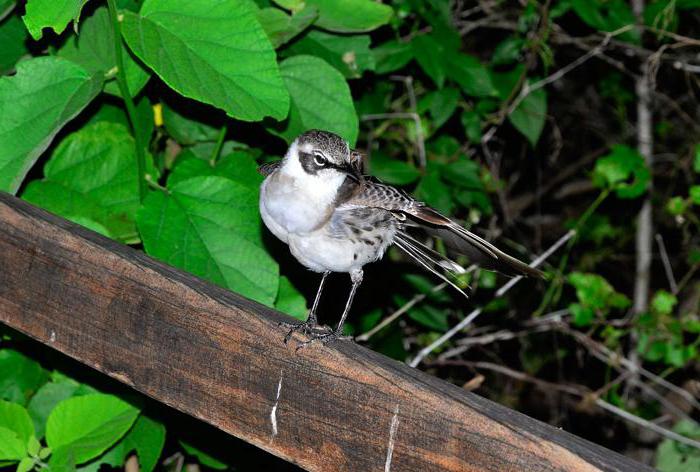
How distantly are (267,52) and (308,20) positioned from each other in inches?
14.4

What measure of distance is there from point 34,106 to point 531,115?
2.09m

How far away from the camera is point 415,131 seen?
13.2 feet

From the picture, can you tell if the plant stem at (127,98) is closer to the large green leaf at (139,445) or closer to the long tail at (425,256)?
the large green leaf at (139,445)

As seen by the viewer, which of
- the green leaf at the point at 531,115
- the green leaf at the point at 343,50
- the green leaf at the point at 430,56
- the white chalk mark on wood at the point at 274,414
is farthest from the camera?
the green leaf at the point at 531,115

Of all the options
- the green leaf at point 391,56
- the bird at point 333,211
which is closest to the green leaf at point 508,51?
the green leaf at point 391,56

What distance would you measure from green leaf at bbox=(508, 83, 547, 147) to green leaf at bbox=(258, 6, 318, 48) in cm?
128

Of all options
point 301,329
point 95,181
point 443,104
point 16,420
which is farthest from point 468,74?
point 16,420

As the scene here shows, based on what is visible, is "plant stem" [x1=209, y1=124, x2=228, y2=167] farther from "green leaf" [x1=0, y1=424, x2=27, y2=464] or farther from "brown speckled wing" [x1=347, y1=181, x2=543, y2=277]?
"green leaf" [x1=0, y1=424, x2=27, y2=464]

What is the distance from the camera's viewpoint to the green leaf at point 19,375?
285cm

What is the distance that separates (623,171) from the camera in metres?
4.13

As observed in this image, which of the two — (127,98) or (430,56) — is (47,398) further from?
(430,56)

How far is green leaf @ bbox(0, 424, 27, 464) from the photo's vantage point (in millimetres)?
2361

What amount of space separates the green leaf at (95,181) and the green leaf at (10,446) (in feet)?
2.06

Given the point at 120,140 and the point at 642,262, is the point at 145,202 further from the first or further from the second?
the point at 642,262
